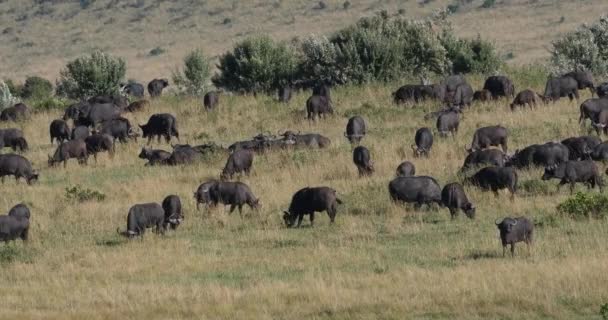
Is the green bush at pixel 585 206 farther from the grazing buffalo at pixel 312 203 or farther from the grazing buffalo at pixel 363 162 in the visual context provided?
the grazing buffalo at pixel 363 162

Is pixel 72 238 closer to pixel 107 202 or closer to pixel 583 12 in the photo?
pixel 107 202

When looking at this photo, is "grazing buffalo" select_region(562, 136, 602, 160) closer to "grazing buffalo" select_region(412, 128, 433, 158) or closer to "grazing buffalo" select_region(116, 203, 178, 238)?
"grazing buffalo" select_region(412, 128, 433, 158)

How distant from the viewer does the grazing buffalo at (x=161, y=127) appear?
35719 mm

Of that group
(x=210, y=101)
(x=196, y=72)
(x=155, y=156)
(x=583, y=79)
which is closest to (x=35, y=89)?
(x=196, y=72)

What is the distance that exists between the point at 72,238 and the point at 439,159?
9.60 metres

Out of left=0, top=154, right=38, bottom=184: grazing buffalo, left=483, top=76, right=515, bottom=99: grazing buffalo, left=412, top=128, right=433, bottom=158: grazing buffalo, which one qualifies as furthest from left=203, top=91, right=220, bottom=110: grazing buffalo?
left=412, top=128, right=433, bottom=158: grazing buffalo

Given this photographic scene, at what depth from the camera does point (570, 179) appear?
81.5 ft

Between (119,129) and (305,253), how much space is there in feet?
52.3

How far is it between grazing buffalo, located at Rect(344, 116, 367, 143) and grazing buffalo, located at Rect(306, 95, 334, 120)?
12.2 ft

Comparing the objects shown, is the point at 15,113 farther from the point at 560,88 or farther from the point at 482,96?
the point at 560,88

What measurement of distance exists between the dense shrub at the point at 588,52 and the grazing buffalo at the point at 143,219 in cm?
2244

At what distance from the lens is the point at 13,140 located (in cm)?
3562

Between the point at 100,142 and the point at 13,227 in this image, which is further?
the point at 100,142

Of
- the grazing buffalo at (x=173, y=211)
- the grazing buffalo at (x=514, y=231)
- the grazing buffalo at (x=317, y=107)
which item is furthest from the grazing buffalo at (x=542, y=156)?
the grazing buffalo at (x=317, y=107)
